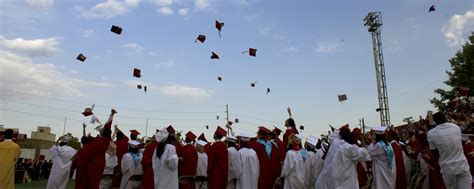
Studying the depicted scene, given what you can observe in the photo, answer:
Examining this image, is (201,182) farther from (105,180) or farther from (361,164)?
(361,164)

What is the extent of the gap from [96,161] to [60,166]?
1058 millimetres

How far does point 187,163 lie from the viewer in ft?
29.5

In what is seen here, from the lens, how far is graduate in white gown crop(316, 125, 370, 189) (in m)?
6.85

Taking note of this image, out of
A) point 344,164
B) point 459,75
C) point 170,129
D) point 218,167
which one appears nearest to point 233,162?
point 218,167

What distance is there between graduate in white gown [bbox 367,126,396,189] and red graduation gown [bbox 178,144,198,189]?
3.90 meters

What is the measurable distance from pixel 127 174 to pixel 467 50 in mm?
26590

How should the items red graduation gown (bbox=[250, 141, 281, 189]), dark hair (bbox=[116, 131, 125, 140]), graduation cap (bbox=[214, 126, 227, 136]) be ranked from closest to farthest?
red graduation gown (bbox=[250, 141, 281, 189]), graduation cap (bbox=[214, 126, 227, 136]), dark hair (bbox=[116, 131, 125, 140])

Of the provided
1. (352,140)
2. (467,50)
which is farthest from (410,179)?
(467,50)

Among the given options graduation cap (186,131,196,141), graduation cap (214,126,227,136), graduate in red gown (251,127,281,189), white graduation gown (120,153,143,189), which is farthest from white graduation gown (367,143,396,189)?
white graduation gown (120,153,143,189)

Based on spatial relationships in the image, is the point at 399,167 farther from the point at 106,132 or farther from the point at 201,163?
the point at 106,132

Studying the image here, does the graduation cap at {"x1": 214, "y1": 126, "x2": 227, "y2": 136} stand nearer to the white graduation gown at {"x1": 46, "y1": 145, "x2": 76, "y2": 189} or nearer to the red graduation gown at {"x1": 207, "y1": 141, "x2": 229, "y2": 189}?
the red graduation gown at {"x1": 207, "y1": 141, "x2": 229, "y2": 189}

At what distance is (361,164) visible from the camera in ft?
27.7

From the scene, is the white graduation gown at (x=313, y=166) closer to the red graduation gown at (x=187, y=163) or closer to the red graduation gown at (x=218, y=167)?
the red graduation gown at (x=218, y=167)

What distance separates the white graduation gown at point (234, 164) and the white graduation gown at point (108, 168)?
2.84 meters
